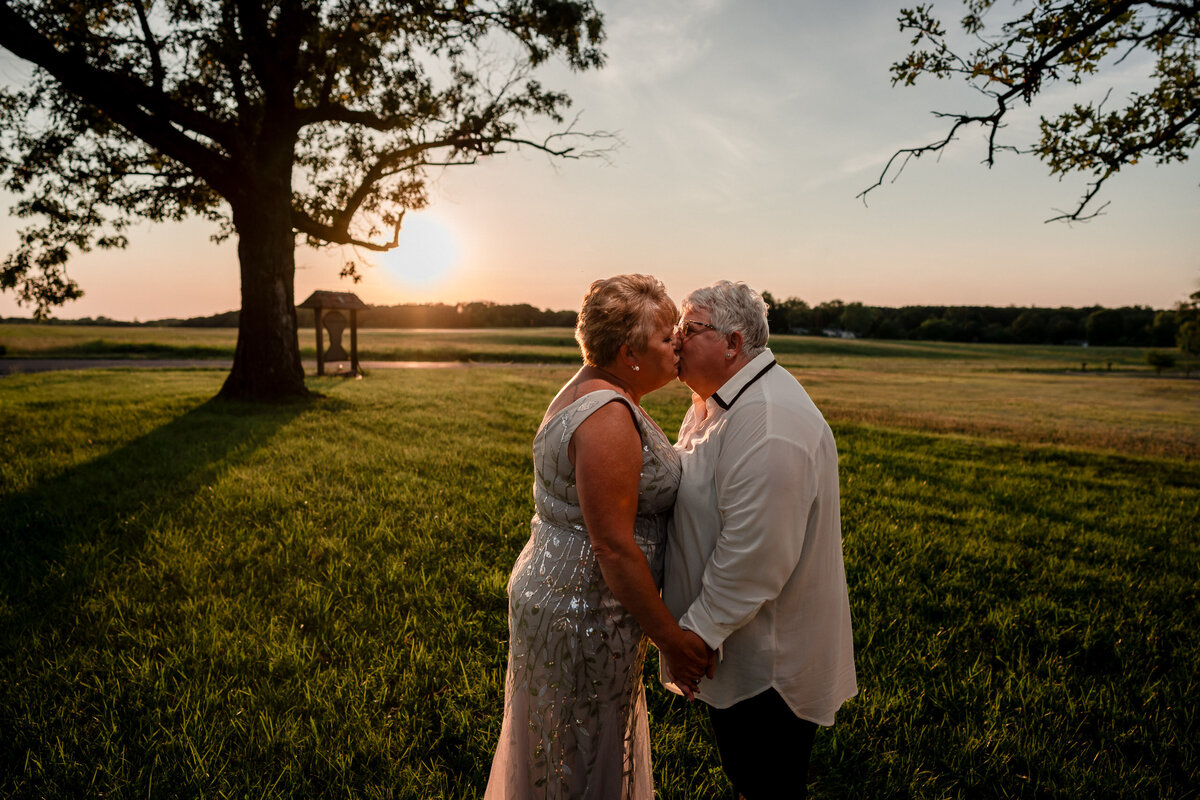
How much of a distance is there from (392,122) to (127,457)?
9.56 m

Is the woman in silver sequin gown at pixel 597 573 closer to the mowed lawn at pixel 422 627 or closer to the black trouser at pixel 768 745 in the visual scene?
the black trouser at pixel 768 745

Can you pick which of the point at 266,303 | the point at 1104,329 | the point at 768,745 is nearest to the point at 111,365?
the point at 266,303

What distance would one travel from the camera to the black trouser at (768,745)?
2.13 m

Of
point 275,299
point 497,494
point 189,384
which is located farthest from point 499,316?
point 497,494

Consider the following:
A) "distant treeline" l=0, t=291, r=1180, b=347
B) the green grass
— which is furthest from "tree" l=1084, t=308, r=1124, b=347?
the green grass

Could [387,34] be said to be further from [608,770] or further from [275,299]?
[608,770]

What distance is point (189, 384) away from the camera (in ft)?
61.0

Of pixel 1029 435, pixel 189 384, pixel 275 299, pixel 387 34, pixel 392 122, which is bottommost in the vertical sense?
pixel 1029 435

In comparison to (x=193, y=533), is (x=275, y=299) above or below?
above

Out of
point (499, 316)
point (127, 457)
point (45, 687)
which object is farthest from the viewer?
point (499, 316)

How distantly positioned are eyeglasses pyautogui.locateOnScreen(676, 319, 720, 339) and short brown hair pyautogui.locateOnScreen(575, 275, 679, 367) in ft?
0.28

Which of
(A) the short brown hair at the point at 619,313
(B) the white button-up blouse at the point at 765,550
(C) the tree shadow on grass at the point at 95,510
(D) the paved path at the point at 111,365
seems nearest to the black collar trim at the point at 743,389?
(B) the white button-up blouse at the point at 765,550

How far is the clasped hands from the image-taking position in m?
2.04

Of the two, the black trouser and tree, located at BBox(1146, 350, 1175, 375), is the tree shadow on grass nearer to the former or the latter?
the black trouser
